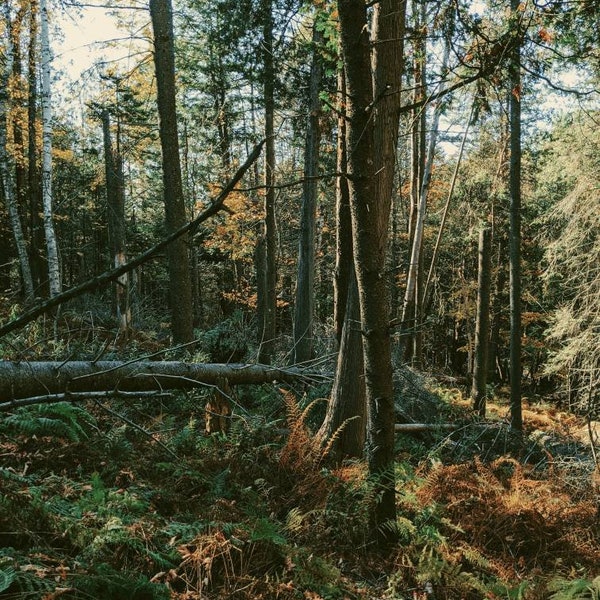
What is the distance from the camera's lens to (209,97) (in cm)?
1781

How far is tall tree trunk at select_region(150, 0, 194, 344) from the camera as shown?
836cm

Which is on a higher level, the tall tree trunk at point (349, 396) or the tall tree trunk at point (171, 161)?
the tall tree trunk at point (171, 161)

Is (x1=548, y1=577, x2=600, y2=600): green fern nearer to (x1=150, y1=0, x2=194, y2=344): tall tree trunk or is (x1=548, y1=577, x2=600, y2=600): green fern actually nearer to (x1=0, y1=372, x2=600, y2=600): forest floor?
(x1=0, y1=372, x2=600, y2=600): forest floor

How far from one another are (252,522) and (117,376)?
7.18 ft

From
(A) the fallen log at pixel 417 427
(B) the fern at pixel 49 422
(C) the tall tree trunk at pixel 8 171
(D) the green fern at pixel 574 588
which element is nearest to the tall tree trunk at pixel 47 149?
(C) the tall tree trunk at pixel 8 171

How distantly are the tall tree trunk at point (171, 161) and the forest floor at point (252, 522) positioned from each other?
140 inches

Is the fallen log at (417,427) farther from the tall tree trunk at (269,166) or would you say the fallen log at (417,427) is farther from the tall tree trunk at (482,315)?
the tall tree trunk at (482,315)

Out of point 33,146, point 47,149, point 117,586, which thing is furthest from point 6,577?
point 33,146

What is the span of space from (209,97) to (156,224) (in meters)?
7.73

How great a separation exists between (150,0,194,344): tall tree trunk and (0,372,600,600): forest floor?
11.7ft

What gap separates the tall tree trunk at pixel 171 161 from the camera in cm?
836

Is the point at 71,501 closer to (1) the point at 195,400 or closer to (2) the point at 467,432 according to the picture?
(1) the point at 195,400

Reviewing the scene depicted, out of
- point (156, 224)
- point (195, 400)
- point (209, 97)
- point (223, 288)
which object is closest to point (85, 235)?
point (156, 224)

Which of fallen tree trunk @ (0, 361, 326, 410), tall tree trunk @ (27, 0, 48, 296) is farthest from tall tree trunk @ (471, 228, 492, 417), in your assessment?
tall tree trunk @ (27, 0, 48, 296)
